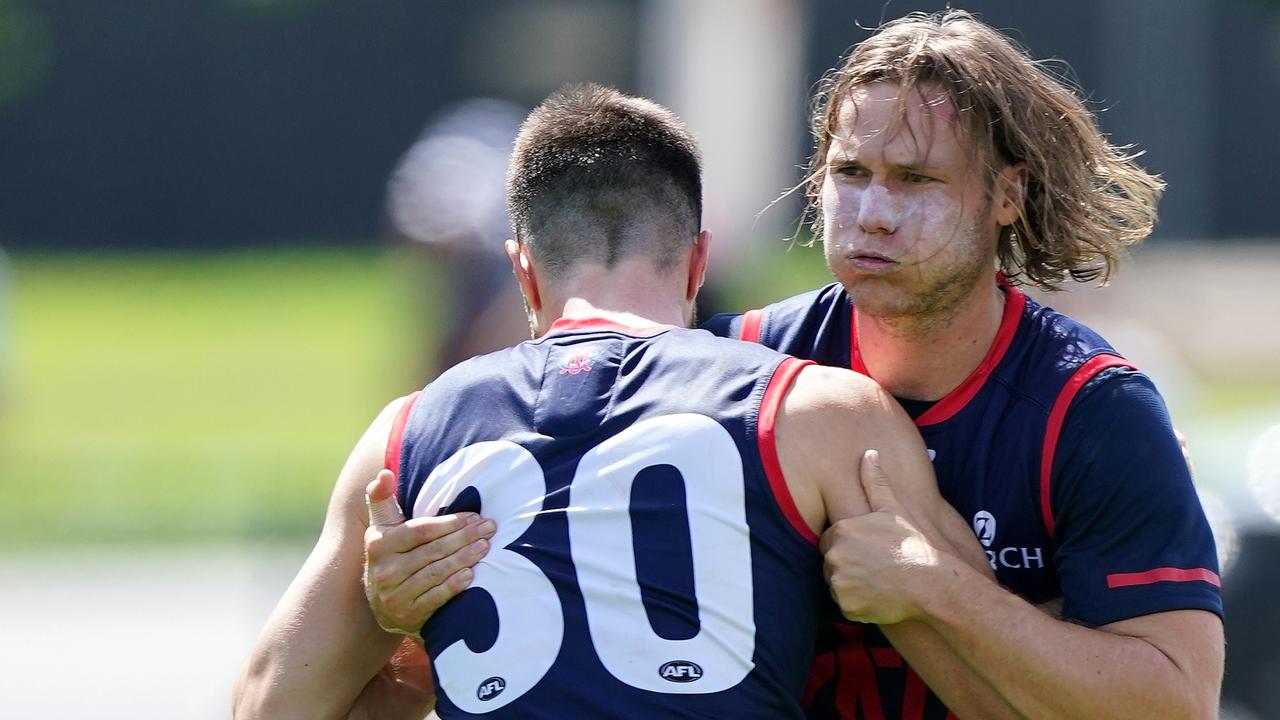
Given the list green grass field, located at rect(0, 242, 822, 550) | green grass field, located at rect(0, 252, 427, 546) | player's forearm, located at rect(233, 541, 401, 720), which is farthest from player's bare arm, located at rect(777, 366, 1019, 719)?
green grass field, located at rect(0, 252, 427, 546)

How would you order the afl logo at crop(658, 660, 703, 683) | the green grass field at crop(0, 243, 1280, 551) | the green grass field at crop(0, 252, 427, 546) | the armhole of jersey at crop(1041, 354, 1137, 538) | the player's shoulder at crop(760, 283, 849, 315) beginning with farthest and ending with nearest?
1. the green grass field at crop(0, 252, 427, 546)
2. the green grass field at crop(0, 243, 1280, 551)
3. the player's shoulder at crop(760, 283, 849, 315)
4. the armhole of jersey at crop(1041, 354, 1137, 538)
5. the afl logo at crop(658, 660, 703, 683)

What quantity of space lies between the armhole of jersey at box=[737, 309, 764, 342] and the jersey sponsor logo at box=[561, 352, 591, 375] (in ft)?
2.41

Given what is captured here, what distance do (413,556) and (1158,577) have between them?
4.57ft

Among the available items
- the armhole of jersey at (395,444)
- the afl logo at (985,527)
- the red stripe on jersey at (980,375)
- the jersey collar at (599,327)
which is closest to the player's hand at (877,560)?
the afl logo at (985,527)

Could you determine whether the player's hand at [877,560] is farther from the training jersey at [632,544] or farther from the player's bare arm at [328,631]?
the player's bare arm at [328,631]

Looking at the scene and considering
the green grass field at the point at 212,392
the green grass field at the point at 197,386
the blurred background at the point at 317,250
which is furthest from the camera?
the green grass field at the point at 197,386

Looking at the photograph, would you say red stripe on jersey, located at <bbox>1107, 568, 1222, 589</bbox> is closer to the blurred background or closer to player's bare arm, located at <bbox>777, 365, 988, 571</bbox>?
player's bare arm, located at <bbox>777, 365, 988, 571</bbox>

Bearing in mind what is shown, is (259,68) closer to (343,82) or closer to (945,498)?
(343,82)

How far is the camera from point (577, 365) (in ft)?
10.9

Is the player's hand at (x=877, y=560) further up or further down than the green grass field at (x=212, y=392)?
further up

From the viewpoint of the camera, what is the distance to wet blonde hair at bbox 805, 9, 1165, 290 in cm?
353

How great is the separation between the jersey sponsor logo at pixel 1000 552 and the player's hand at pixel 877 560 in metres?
0.25

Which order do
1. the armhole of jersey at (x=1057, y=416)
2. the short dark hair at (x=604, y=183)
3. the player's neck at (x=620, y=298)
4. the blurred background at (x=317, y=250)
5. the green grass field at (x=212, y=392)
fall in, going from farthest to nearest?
the green grass field at (x=212, y=392)
the blurred background at (x=317, y=250)
the short dark hair at (x=604, y=183)
the player's neck at (x=620, y=298)
the armhole of jersey at (x=1057, y=416)

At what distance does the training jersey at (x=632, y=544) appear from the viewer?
10.3ft
